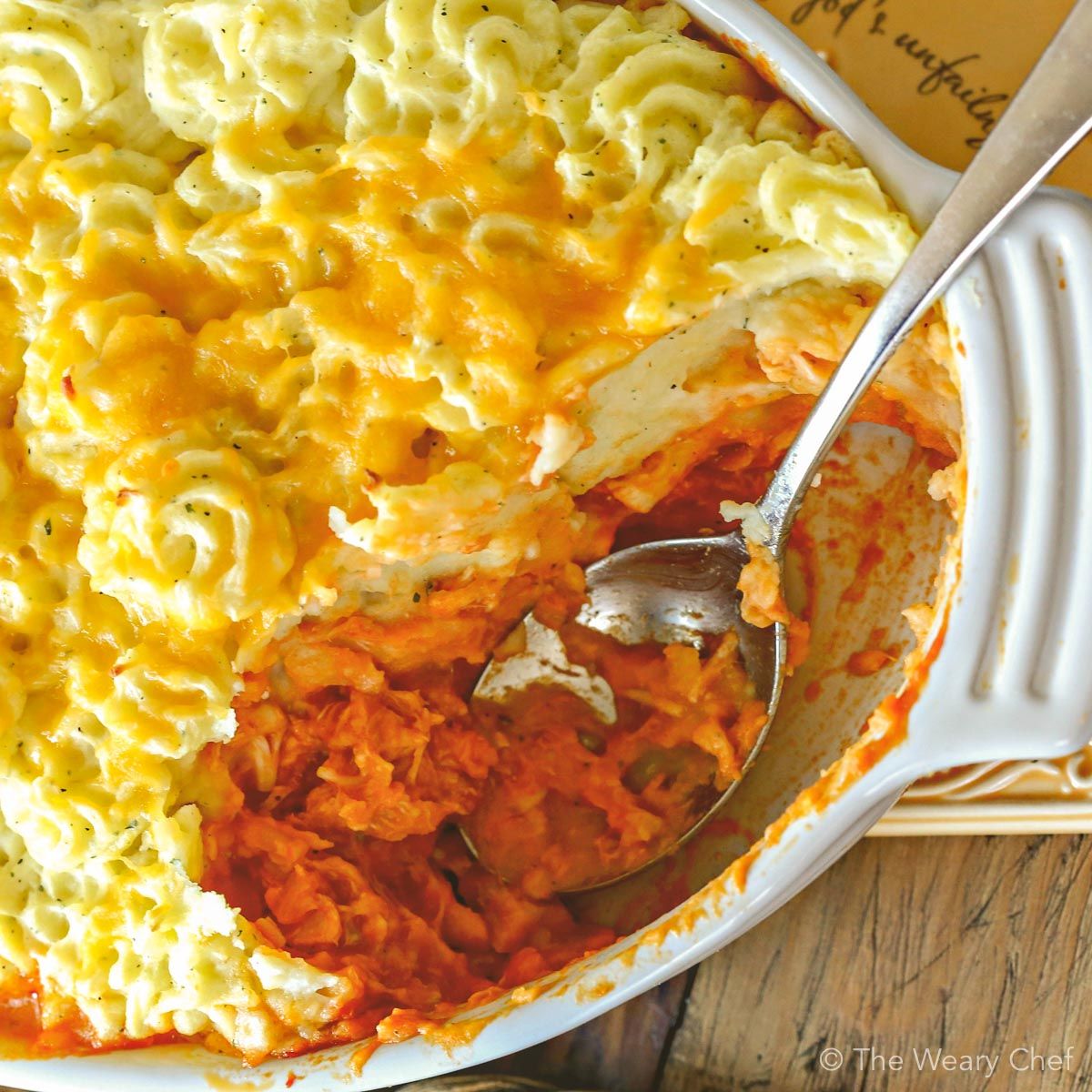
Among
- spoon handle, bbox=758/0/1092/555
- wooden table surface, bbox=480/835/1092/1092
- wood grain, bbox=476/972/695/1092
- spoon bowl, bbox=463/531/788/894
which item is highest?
spoon handle, bbox=758/0/1092/555

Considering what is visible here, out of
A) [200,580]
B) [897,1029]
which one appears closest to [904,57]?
[200,580]

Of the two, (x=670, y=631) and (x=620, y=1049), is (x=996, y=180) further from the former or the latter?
(x=620, y=1049)

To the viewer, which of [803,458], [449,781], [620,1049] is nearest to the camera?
[803,458]

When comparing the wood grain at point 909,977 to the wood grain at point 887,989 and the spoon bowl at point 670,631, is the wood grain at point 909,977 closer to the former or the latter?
the wood grain at point 887,989

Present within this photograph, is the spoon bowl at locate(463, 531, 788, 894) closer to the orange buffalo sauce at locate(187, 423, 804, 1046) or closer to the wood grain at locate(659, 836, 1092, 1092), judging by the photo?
the orange buffalo sauce at locate(187, 423, 804, 1046)

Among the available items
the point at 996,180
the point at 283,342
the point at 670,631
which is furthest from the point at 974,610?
the point at 283,342

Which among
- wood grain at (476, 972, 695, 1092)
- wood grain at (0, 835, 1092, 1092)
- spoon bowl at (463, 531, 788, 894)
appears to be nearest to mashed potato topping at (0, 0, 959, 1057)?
spoon bowl at (463, 531, 788, 894)

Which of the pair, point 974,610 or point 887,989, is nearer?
point 974,610
